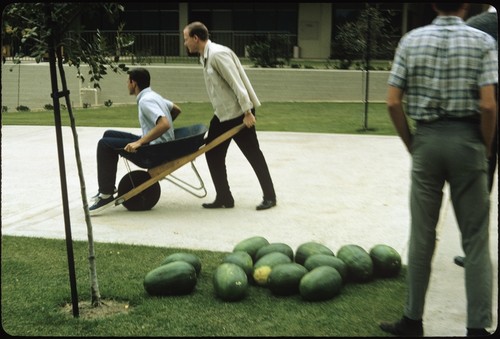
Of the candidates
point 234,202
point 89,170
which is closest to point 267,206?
point 234,202

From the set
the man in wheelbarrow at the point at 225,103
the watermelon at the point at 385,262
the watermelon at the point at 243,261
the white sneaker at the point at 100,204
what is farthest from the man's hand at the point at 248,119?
the watermelon at the point at 385,262

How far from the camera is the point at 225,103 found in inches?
276

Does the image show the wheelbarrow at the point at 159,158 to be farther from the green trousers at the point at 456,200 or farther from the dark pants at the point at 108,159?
the green trousers at the point at 456,200

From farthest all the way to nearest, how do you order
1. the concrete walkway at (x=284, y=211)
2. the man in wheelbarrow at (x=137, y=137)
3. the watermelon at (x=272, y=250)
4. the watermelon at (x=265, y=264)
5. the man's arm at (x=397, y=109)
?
the man in wheelbarrow at (x=137, y=137)
the concrete walkway at (x=284, y=211)
the watermelon at (x=272, y=250)
the watermelon at (x=265, y=264)
the man's arm at (x=397, y=109)

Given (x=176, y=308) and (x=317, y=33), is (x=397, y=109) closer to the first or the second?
(x=176, y=308)

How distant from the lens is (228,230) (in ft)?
21.1

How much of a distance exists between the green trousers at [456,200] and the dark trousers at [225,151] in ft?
11.6

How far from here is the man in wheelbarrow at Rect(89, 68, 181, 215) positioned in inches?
267

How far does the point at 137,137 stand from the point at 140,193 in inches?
23.6

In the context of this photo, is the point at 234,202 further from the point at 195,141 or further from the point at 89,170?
the point at 89,170

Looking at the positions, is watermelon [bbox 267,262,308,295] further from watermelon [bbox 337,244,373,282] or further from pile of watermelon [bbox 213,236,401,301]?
watermelon [bbox 337,244,373,282]

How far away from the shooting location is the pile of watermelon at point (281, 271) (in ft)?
14.6

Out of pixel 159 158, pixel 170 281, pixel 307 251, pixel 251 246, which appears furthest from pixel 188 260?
pixel 159 158

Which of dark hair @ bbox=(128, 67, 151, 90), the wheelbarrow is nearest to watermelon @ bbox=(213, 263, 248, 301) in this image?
the wheelbarrow
